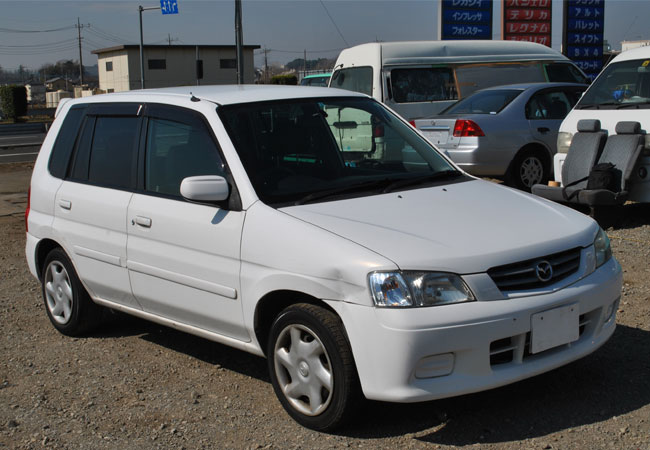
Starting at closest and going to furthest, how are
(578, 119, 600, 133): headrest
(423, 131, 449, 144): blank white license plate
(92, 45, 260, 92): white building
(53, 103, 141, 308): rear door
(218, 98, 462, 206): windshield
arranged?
(218, 98, 462, 206): windshield → (53, 103, 141, 308): rear door → (578, 119, 600, 133): headrest → (423, 131, 449, 144): blank white license plate → (92, 45, 260, 92): white building

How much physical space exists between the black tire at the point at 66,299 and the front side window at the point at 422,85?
8.71m

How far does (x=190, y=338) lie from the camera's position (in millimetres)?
5680

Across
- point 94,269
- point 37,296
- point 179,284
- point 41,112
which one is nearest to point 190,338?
point 94,269

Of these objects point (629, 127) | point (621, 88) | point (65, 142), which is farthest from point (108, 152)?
point (621, 88)

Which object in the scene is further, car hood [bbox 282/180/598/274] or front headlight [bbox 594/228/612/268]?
front headlight [bbox 594/228/612/268]

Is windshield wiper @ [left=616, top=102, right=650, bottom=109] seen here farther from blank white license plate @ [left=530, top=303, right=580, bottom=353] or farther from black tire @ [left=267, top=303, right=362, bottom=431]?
black tire @ [left=267, top=303, right=362, bottom=431]

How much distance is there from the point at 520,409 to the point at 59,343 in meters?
3.30

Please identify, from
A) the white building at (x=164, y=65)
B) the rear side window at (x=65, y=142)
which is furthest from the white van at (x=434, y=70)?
the white building at (x=164, y=65)

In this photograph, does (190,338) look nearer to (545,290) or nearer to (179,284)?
(179,284)

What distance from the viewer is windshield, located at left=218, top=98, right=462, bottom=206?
4398 millimetres

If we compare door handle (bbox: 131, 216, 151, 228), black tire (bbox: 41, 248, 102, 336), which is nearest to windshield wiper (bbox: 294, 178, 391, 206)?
door handle (bbox: 131, 216, 151, 228)

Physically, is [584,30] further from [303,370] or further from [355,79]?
[303,370]

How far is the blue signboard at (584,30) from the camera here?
2486 cm

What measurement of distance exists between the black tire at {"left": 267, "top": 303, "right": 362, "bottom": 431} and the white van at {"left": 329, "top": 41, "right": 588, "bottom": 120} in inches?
388
